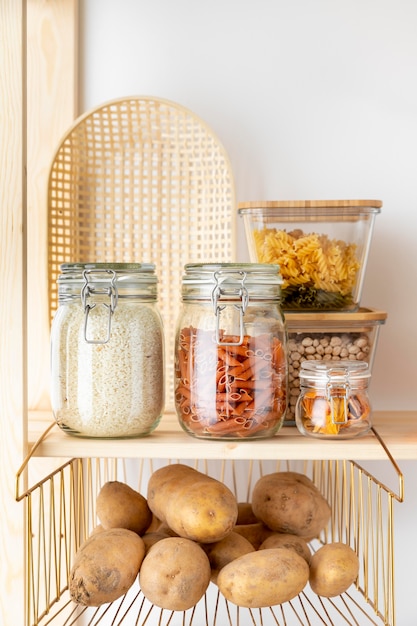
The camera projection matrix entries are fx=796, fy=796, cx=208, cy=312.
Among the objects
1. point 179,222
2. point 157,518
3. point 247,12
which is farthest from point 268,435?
point 247,12

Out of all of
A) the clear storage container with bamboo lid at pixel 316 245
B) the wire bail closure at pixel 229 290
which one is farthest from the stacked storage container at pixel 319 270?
the wire bail closure at pixel 229 290

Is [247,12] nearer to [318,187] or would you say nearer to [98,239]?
[318,187]

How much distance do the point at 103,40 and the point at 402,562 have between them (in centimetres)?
96

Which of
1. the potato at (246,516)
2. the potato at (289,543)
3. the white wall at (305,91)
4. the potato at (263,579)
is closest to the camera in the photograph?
the potato at (263,579)

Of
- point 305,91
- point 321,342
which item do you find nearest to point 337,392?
point 321,342

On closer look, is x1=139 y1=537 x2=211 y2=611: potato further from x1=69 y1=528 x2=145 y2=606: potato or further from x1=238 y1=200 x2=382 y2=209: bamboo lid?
x1=238 y1=200 x2=382 y2=209: bamboo lid

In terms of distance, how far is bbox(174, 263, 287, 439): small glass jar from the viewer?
936 millimetres

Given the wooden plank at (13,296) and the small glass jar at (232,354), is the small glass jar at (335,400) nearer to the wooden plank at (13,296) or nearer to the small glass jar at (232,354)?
the small glass jar at (232,354)

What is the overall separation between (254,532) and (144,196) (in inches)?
20.9

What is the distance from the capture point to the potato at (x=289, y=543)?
39.4 inches

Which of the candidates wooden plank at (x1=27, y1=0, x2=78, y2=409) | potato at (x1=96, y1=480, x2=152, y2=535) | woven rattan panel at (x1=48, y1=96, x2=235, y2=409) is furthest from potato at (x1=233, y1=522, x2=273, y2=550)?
wooden plank at (x1=27, y1=0, x2=78, y2=409)

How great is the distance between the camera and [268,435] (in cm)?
97

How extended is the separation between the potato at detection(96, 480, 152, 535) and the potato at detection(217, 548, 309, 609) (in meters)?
0.17

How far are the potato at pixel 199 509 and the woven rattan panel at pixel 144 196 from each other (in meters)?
0.27
